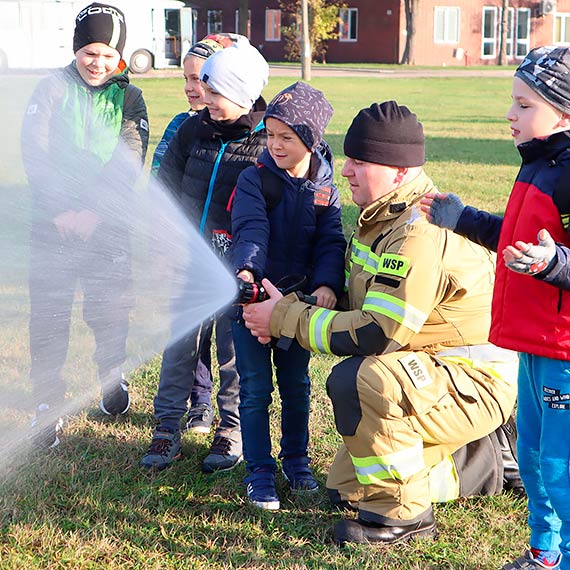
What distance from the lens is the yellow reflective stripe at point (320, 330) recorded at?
359 centimetres

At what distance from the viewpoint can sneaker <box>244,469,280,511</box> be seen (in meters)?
3.87

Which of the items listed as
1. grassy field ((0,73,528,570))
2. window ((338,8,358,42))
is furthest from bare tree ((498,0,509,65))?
grassy field ((0,73,528,570))

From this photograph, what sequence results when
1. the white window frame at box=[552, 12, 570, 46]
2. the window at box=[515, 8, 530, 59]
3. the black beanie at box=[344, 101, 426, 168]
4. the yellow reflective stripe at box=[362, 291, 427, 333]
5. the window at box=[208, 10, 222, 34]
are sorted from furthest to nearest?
the white window frame at box=[552, 12, 570, 46]
the window at box=[515, 8, 530, 59]
the window at box=[208, 10, 222, 34]
the black beanie at box=[344, 101, 426, 168]
the yellow reflective stripe at box=[362, 291, 427, 333]

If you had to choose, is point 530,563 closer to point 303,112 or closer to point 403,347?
point 403,347

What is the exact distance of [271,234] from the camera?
12.9 feet

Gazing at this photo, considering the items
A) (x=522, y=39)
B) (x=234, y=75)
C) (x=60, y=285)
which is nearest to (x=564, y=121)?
(x=234, y=75)

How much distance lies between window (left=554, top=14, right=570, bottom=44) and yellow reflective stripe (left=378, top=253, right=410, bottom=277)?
189ft

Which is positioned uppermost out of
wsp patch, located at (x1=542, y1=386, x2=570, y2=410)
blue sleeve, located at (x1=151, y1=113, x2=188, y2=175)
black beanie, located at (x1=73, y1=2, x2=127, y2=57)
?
black beanie, located at (x1=73, y1=2, x2=127, y2=57)

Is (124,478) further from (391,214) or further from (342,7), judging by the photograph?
(342,7)

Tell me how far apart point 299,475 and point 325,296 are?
848mm

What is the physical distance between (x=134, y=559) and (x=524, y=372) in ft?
5.35

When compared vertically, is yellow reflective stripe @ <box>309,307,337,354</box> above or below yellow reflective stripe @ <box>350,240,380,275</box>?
below

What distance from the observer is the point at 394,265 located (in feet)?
11.4

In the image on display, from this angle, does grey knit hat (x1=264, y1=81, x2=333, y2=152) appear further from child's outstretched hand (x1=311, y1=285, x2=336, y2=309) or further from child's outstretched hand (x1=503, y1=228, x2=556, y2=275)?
child's outstretched hand (x1=503, y1=228, x2=556, y2=275)
